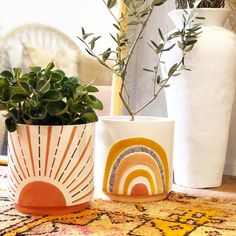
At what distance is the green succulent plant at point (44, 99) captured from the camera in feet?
2.81

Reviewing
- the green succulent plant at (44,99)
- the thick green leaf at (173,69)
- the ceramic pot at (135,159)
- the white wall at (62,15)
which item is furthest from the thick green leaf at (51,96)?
the white wall at (62,15)

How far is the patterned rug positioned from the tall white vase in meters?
0.21

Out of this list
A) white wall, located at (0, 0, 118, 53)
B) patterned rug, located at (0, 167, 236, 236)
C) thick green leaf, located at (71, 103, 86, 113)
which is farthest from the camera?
white wall, located at (0, 0, 118, 53)

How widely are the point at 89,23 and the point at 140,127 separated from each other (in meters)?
0.57

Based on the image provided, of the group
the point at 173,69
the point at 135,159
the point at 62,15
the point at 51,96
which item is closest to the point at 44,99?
the point at 51,96

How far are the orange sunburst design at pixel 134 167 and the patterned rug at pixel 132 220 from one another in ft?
0.12

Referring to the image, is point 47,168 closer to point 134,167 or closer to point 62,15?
point 134,167

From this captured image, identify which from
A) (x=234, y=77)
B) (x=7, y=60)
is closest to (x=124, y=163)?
(x=234, y=77)

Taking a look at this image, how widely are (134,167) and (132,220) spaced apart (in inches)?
6.3

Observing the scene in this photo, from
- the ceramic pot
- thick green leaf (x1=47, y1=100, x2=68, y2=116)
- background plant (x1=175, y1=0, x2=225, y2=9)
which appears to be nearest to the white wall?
background plant (x1=175, y1=0, x2=225, y2=9)

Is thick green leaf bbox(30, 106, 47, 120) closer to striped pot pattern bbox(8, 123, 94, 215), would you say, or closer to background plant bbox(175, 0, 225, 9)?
striped pot pattern bbox(8, 123, 94, 215)

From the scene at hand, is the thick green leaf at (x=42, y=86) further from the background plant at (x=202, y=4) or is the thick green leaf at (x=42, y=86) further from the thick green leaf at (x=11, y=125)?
the background plant at (x=202, y=4)

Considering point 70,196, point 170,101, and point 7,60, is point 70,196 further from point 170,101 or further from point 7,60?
point 7,60

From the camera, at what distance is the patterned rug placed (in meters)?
0.79
